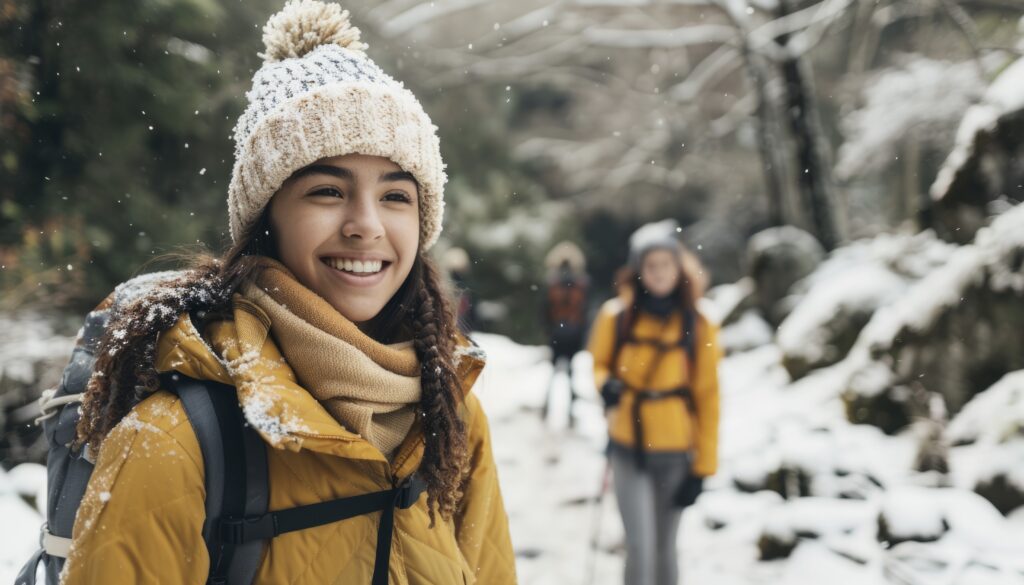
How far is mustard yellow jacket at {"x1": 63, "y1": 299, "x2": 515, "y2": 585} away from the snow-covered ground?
1.38 meters

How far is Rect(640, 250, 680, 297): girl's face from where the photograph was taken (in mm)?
3367

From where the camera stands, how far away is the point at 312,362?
3.92ft

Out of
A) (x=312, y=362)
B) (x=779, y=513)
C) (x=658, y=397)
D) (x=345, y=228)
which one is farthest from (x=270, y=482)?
(x=779, y=513)

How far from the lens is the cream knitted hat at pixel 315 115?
4.15 ft

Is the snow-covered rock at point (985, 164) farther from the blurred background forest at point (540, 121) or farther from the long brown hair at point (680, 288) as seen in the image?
the long brown hair at point (680, 288)

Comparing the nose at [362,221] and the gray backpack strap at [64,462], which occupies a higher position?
the nose at [362,221]

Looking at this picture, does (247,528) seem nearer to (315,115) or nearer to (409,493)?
(409,493)

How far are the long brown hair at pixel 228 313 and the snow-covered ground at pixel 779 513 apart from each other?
1138 mm

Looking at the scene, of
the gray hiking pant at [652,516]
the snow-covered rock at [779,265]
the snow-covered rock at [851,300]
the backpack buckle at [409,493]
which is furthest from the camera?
the snow-covered rock at [779,265]

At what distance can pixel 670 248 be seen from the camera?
11.2ft

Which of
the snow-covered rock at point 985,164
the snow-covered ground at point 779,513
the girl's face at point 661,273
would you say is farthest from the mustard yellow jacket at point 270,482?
the snow-covered rock at point 985,164

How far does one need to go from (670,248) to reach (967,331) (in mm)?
3123

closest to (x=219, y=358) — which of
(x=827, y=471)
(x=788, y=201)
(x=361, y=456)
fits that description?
(x=361, y=456)

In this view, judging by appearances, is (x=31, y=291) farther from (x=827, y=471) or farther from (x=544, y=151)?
(x=544, y=151)
